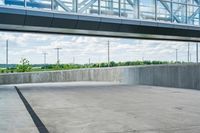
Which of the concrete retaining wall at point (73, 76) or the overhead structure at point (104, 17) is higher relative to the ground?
the overhead structure at point (104, 17)

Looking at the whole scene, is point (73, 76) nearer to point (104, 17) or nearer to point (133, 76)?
point (133, 76)

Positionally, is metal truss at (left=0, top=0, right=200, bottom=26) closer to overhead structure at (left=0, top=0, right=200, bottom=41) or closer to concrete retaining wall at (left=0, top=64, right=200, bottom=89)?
overhead structure at (left=0, top=0, right=200, bottom=41)

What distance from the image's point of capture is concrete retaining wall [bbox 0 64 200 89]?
19062 millimetres

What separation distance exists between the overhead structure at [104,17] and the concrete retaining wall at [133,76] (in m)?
3.50

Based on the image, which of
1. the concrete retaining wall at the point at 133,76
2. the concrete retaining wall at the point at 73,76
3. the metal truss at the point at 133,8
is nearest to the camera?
the concrete retaining wall at the point at 133,76

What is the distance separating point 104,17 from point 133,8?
365cm

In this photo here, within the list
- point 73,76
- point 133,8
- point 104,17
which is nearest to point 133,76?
point 133,8

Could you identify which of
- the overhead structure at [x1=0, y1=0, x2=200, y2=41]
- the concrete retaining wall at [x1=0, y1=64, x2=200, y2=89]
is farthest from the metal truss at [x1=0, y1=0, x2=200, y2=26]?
the concrete retaining wall at [x1=0, y1=64, x2=200, y2=89]

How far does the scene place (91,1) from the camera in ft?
68.9

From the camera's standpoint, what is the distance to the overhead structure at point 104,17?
741 inches

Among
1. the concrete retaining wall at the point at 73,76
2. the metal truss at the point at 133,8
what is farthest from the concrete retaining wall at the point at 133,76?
the metal truss at the point at 133,8

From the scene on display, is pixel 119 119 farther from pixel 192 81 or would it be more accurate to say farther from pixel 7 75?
pixel 7 75

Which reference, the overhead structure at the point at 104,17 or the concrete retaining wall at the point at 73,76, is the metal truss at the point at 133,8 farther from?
the concrete retaining wall at the point at 73,76

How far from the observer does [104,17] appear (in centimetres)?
2114
